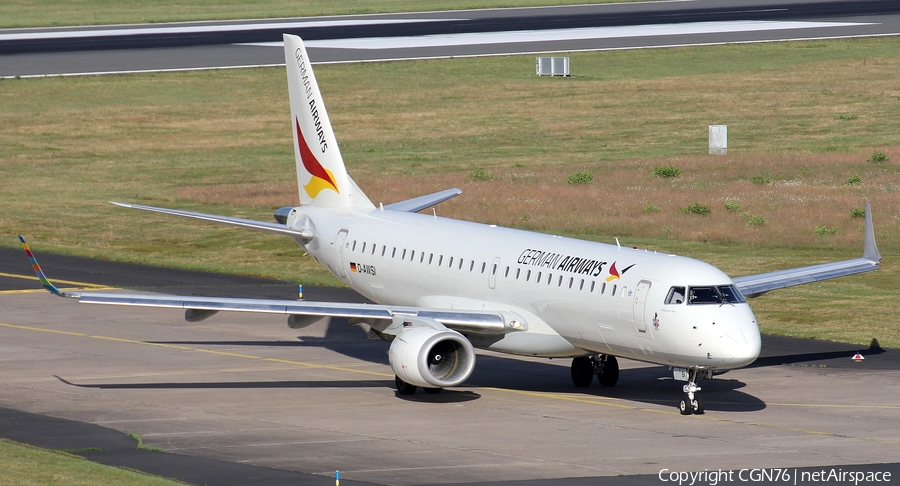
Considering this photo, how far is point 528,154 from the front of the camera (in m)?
86.6

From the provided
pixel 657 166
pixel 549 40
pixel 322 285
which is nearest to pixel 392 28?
pixel 549 40

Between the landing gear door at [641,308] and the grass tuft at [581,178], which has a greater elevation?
the grass tuft at [581,178]

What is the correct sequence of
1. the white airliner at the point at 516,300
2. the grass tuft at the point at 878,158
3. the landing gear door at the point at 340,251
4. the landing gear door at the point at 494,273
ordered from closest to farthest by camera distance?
the white airliner at the point at 516,300
the landing gear door at the point at 494,273
the landing gear door at the point at 340,251
the grass tuft at the point at 878,158

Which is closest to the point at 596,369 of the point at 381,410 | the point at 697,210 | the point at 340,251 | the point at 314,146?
the point at 381,410

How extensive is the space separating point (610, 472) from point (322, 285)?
28.5 m

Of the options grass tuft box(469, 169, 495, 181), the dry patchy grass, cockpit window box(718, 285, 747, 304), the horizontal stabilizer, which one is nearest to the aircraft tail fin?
the horizontal stabilizer

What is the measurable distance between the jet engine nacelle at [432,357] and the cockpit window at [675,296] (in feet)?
16.5

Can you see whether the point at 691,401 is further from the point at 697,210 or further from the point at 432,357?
the point at 697,210

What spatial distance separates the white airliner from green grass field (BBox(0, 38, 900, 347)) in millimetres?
11783

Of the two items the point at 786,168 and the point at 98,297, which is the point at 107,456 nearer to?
the point at 98,297

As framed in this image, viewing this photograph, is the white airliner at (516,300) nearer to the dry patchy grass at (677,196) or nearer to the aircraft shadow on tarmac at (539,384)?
the aircraft shadow on tarmac at (539,384)

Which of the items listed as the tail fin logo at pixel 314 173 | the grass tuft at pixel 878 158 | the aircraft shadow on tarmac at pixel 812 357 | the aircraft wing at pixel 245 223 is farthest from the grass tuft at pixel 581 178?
the aircraft shadow on tarmac at pixel 812 357

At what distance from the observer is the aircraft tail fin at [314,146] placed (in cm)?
4334

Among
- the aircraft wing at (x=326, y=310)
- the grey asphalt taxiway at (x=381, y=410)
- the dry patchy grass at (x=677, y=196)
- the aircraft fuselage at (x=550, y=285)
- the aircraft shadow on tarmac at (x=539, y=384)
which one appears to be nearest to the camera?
the grey asphalt taxiway at (x=381, y=410)
